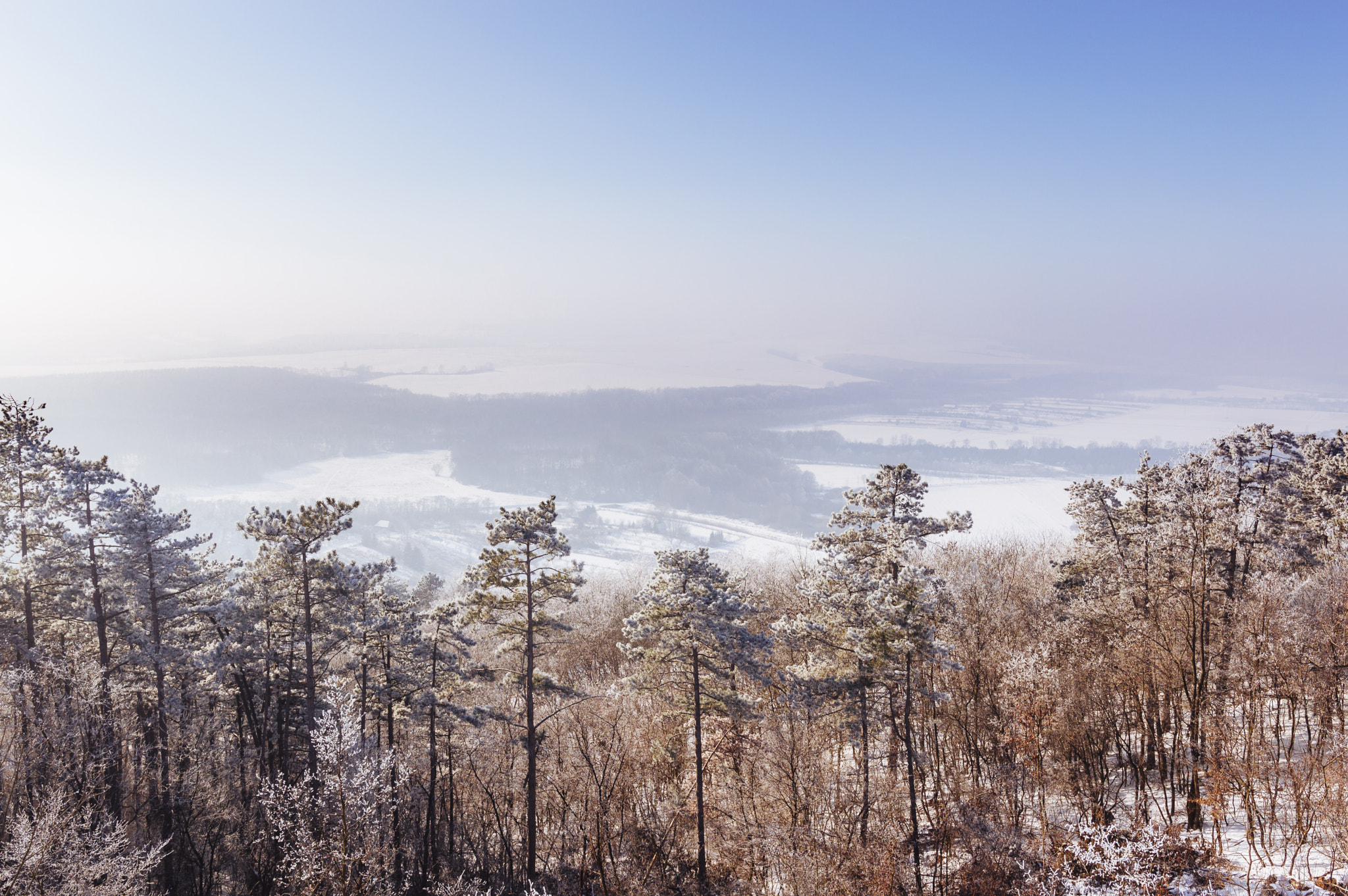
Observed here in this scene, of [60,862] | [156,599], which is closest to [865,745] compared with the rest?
[60,862]

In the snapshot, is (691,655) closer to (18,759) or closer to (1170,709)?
(18,759)

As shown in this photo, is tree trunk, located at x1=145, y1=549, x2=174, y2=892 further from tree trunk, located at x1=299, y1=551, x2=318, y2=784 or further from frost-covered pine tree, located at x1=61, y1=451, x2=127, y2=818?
tree trunk, located at x1=299, y1=551, x2=318, y2=784

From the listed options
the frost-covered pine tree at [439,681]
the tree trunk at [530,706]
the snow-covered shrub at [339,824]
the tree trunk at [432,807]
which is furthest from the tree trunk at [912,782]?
the tree trunk at [432,807]

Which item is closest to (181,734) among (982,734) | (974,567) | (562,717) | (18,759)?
(18,759)

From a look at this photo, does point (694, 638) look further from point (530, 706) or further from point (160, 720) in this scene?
point (160, 720)

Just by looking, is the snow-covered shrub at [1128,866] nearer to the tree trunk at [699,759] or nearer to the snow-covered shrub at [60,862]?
the tree trunk at [699,759]

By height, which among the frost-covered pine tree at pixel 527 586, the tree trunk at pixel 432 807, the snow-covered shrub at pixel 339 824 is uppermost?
the frost-covered pine tree at pixel 527 586

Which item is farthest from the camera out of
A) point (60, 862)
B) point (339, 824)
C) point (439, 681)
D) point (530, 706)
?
point (439, 681)
